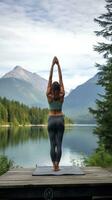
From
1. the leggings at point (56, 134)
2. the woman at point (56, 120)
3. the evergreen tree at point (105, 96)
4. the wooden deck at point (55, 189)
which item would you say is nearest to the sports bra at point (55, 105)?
the woman at point (56, 120)

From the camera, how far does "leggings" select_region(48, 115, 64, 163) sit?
11961 millimetres

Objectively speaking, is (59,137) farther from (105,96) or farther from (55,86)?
(105,96)

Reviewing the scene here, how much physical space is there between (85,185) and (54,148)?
10.3ft

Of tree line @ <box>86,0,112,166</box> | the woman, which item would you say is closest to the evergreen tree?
tree line @ <box>86,0,112,166</box>

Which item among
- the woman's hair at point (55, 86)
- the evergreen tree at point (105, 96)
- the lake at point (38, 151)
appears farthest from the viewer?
the lake at point (38, 151)

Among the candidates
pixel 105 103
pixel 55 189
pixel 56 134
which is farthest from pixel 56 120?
pixel 105 103

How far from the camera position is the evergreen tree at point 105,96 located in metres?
25.3

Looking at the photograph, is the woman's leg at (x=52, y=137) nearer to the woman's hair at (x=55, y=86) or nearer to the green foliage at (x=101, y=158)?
the woman's hair at (x=55, y=86)

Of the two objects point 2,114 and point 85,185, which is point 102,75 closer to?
point 85,185

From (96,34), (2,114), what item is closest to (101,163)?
(96,34)

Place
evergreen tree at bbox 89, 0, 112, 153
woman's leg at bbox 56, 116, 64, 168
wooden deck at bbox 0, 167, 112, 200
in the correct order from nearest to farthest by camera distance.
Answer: wooden deck at bbox 0, 167, 112, 200
woman's leg at bbox 56, 116, 64, 168
evergreen tree at bbox 89, 0, 112, 153

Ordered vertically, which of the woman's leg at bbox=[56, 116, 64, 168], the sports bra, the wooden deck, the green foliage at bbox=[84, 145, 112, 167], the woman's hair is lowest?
the green foliage at bbox=[84, 145, 112, 167]

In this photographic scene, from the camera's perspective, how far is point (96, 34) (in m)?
28.3

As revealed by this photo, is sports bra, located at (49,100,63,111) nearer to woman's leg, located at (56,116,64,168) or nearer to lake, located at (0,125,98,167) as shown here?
woman's leg, located at (56,116,64,168)
